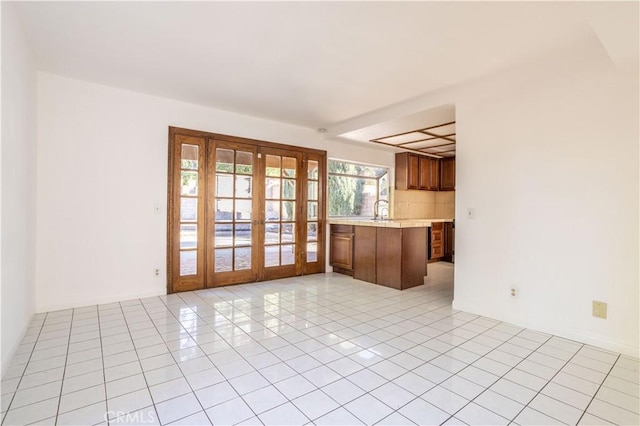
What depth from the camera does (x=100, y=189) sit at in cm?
357

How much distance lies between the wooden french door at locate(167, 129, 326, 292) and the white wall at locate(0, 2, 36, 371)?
1353 mm

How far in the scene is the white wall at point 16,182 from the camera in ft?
6.76

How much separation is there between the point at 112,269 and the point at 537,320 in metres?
4.41

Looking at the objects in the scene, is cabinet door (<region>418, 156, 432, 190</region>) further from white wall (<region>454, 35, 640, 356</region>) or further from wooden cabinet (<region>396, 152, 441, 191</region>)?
white wall (<region>454, 35, 640, 356</region>)

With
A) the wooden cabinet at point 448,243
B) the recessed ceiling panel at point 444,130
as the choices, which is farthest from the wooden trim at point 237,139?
the wooden cabinet at point 448,243

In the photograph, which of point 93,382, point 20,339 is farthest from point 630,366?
point 20,339

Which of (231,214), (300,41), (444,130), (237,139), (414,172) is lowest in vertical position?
(231,214)

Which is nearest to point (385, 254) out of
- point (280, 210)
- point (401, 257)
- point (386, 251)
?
point (386, 251)

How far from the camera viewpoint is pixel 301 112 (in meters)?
4.39

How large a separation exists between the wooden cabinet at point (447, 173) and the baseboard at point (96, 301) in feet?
19.0

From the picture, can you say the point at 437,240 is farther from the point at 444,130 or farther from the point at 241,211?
the point at 241,211

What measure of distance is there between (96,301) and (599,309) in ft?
15.8

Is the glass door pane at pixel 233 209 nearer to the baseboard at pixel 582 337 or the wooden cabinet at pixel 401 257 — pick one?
the wooden cabinet at pixel 401 257

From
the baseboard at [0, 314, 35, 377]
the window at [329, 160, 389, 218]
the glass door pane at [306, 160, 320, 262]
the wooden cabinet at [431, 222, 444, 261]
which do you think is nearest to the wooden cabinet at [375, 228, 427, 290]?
the glass door pane at [306, 160, 320, 262]
